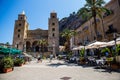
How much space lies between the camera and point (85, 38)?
38.4 metres

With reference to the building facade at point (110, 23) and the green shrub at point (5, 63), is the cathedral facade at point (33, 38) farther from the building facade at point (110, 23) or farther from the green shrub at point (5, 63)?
the green shrub at point (5, 63)

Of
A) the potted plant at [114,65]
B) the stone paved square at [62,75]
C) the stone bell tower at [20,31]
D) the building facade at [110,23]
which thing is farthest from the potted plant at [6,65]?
the stone bell tower at [20,31]

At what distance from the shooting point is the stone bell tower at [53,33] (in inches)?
2634

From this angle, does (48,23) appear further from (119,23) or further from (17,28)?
(119,23)

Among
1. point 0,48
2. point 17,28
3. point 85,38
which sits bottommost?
point 0,48

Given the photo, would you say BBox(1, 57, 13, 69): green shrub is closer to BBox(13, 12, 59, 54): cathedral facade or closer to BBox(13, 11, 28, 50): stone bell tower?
BBox(13, 12, 59, 54): cathedral facade

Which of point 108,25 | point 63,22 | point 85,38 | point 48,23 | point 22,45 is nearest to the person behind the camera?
point 108,25

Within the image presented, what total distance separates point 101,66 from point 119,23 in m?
12.1

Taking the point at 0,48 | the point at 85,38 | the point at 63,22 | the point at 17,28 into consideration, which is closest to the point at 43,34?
the point at 17,28

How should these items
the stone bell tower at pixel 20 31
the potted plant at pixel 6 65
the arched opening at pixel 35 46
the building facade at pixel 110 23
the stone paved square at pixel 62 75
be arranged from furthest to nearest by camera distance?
the arched opening at pixel 35 46 → the stone bell tower at pixel 20 31 → the building facade at pixel 110 23 → the potted plant at pixel 6 65 → the stone paved square at pixel 62 75

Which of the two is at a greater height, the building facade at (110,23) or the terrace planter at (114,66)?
the building facade at (110,23)

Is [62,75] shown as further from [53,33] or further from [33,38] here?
[33,38]

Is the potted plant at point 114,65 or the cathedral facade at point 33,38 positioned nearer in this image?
the potted plant at point 114,65

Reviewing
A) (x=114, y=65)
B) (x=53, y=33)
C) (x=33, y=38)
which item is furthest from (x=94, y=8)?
(x=33, y=38)
